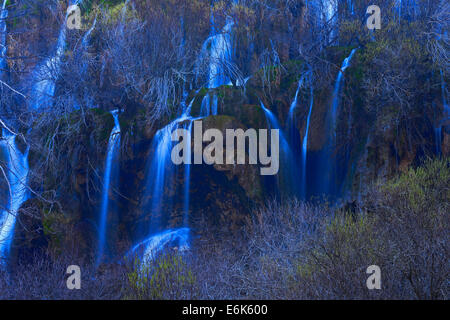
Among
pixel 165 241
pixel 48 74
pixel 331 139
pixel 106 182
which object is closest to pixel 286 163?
pixel 331 139

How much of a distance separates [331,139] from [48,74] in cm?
1323

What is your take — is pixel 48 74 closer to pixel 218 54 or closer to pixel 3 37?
pixel 3 37

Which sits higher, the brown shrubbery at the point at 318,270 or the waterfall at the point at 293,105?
the waterfall at the point at 293,105

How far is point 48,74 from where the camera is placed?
56.4ft

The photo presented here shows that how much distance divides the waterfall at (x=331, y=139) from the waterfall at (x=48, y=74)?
11451mm

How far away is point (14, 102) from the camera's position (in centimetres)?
1614

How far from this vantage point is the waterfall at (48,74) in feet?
51.9

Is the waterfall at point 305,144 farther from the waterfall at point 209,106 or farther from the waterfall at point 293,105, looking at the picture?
the waterfall at point 209,106

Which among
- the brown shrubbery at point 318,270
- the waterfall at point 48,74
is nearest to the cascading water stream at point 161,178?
the brown shrubbery at point 318,270

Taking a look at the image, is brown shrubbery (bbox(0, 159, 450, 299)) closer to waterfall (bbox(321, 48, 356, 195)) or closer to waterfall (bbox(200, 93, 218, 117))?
waterfall (bbox(321, 48, 356, 195))

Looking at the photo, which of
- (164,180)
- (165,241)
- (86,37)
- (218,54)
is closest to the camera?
(165,241)

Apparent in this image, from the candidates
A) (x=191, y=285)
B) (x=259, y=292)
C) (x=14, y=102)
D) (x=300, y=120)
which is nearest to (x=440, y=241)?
(x=259, y=292)

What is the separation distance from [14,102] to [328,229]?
1469cm

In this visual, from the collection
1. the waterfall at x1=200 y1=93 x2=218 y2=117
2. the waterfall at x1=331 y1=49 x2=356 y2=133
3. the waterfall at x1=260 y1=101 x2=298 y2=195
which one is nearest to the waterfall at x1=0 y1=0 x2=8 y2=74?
the waterfall at x1=200 y1=93 x2=218 y2=117
